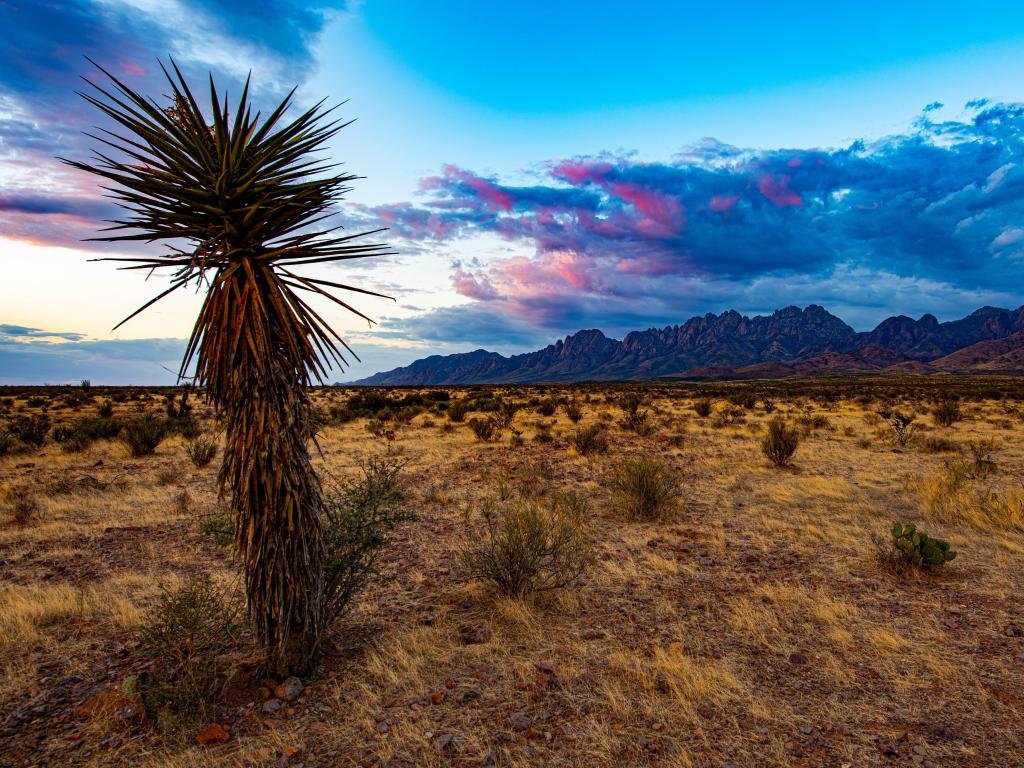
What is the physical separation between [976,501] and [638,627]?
8.59 m

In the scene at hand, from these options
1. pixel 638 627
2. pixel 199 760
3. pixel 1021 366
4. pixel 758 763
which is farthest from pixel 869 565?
pixel 1021 366

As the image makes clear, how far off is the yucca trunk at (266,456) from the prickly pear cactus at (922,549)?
7665mm

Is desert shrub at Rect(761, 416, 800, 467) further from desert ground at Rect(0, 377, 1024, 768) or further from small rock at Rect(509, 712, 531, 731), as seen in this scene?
small rock at Rect(509, 712, 531, 731)

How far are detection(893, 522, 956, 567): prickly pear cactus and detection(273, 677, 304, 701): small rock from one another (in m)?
7.77

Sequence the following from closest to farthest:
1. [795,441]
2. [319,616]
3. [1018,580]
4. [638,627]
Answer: [319,616] → [638,627] → [1018,580] → [795,441]

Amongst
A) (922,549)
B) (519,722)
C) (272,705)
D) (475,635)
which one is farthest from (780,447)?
(272,705)

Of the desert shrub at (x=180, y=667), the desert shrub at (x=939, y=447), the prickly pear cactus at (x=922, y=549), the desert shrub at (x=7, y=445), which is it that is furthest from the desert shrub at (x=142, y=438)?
the desert shrub at (x=939, y=447)

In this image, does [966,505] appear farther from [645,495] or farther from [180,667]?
[180,667]

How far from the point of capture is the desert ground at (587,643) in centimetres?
402

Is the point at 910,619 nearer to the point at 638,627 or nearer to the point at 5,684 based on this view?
the point at 638,627

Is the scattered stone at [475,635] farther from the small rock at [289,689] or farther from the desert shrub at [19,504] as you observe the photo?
the desert shrub at [19,504]

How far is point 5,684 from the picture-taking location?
185 inches

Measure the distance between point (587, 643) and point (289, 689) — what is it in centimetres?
289

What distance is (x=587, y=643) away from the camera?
18.3ft
